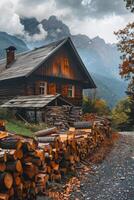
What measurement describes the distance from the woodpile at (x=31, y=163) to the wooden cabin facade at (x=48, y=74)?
1751 centimetres

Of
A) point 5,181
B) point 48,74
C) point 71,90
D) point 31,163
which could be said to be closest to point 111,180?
point 31,163

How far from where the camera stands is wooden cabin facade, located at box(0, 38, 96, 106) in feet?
104

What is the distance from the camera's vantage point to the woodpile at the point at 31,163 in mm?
→ 8248

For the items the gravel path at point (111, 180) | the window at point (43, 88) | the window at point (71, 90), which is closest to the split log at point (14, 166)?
the gravel path at point (111, 180)

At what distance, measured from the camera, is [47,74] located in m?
33.0

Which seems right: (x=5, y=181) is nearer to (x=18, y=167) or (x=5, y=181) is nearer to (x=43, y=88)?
(x=18, y=167)

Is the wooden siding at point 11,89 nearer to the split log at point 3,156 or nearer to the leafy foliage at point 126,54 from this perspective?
the leafy foliage at point 126,54

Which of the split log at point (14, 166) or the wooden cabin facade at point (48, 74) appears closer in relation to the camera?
the split log at point (14, 166)

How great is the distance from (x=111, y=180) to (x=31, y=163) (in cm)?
358

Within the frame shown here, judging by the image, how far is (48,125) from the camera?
23969 mm

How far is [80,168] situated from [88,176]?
104 centimetres

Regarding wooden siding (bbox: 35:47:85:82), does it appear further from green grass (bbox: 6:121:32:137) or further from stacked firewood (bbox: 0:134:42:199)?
stacked firewood (bbox: 0:134:42:199)

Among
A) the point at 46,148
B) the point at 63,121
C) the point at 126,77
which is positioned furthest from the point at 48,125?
the point at 46,148

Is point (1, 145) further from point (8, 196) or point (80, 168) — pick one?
point (80, 168)
